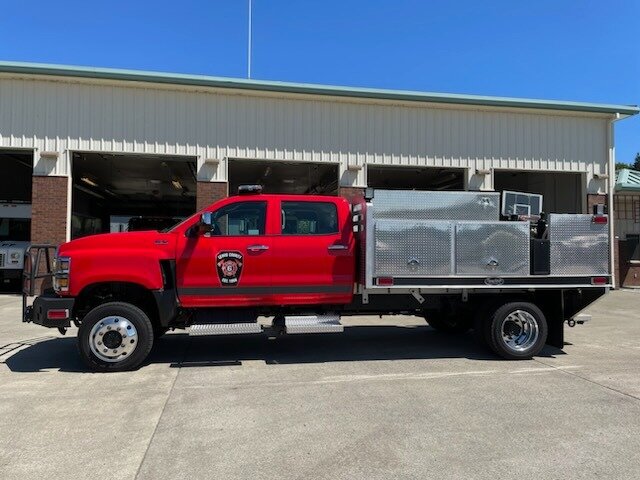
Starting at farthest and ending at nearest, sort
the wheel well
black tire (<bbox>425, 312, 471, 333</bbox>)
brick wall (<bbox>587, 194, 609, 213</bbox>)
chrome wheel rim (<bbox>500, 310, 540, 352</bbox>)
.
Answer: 1. brick wall (<bbox>587, 194, 609, 213</bbox>)
2. black tire (<bbox>425, 312, 471, 333</bbox>)
3. chrome wheel rim (<bbox>500, 310, 540, 352</bbox>)
4. the wheel well

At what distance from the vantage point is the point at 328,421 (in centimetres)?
477

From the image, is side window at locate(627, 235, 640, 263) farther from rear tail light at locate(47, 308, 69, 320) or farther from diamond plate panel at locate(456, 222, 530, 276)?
rear tail light at locate(47, 308, 69, 320)

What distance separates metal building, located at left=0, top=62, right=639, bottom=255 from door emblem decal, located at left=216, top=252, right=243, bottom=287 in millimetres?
8664

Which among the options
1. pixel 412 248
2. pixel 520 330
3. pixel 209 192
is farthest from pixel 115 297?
pixel 209 192

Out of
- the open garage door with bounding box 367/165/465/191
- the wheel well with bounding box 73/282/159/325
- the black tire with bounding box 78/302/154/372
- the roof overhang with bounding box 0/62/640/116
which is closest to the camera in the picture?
the black tire with bounding box 78/302/154/372

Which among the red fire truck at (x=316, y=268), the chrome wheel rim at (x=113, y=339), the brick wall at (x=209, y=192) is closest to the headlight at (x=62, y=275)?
the red fire truck at (x=316, y=268)

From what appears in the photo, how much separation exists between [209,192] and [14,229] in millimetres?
7274

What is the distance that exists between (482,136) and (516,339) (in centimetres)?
1062

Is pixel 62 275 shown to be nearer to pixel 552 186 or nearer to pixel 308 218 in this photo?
pixel 308 218

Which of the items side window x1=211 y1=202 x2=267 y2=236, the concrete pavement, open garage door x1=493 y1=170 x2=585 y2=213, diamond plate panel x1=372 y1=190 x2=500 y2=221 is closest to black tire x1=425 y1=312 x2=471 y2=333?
the concrete pavement

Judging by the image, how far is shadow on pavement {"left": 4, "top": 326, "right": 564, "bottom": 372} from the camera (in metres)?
7.16

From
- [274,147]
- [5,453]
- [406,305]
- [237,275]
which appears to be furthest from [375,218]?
[274,147]

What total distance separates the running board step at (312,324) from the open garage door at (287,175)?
9395 millimetres

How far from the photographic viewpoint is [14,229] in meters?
17.3
